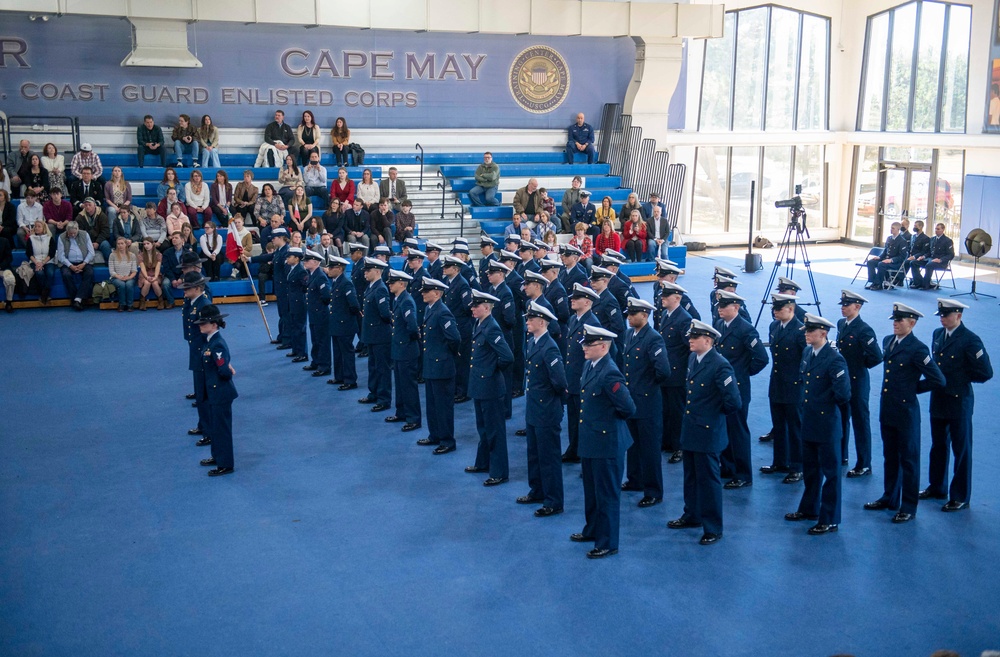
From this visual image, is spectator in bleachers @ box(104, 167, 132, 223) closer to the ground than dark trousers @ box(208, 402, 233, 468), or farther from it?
farther from it

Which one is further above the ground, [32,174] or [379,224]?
[32,174]

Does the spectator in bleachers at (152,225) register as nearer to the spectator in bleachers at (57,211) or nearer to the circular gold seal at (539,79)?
the spectator in bleachers at (57,211)

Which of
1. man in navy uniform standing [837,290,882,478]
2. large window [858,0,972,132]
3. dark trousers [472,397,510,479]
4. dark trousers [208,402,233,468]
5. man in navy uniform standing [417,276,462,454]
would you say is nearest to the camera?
man in navy uniform standing [837,290,882,478]

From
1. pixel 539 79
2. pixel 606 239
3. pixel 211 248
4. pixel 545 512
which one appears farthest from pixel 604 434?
pixel 539 79

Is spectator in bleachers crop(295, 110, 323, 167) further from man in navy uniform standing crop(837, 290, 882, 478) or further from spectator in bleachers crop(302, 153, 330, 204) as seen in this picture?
man in navy uniform standing crop(837, 290, 882, 478)

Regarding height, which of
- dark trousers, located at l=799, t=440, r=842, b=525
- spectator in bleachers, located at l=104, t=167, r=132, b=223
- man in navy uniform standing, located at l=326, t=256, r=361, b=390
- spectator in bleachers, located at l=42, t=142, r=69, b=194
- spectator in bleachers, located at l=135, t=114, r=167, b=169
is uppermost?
spectator in bleachers, located at l=135, t=114, r=167, b=169

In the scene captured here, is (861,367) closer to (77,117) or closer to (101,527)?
(101,527)

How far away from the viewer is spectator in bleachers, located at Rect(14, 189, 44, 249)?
15375mm

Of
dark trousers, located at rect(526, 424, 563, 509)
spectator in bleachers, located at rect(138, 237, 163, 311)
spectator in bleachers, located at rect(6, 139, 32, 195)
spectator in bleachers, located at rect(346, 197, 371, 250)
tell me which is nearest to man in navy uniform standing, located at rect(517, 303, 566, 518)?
Answer: dark trousers, located at rect(526, 424, 563, 509)

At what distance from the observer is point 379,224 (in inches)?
683

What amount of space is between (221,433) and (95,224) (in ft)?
29.3

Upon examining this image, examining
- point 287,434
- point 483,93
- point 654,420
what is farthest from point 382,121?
point 654,420

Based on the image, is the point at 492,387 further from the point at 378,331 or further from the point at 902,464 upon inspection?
the point at 902,464

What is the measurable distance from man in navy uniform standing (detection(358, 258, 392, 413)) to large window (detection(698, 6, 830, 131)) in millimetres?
14754
